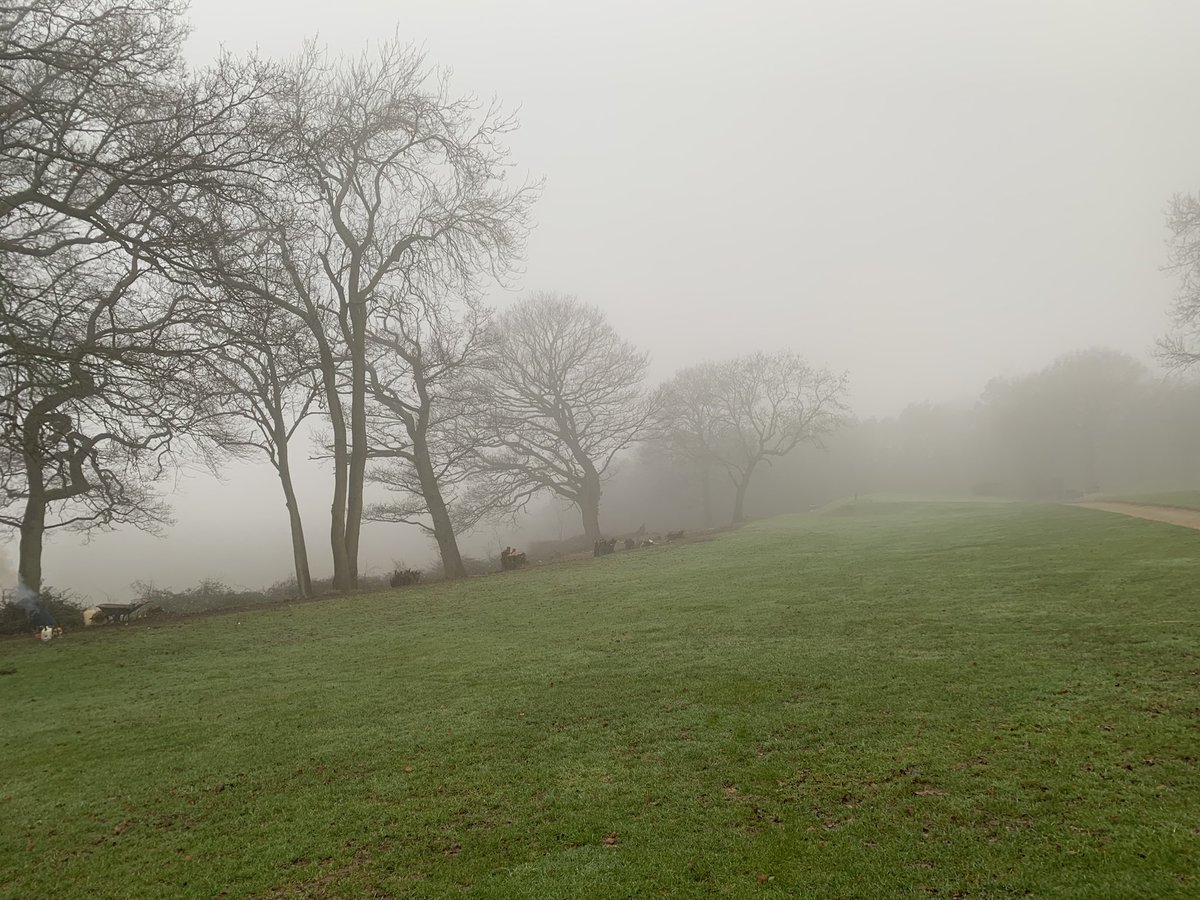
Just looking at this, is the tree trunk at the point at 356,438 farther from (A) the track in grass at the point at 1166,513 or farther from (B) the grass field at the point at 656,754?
(A) the track in grass at the point at 1166,513

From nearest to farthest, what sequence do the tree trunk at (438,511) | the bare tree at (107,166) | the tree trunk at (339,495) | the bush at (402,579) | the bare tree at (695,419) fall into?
the bare tree at (107,166) < the tree trunk at (339,495) < the bush at (402,579) < the tree trunk at (438,511) < the bare tree at (695,419)

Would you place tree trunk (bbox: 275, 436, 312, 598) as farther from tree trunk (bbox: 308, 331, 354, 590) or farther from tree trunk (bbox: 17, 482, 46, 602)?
tree trunk (bbox: 17, 482, 46, 602)

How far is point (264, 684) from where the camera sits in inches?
353

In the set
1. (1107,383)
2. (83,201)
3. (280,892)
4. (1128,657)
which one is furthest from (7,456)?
(1107,383)

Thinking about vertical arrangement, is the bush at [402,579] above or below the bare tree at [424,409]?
below

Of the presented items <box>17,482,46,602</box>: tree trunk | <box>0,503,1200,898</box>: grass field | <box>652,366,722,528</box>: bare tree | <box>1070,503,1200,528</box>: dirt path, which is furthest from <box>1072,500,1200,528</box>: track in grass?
<box>17,482,46,602</box>: tree trunk

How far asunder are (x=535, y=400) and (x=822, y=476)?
4256cm

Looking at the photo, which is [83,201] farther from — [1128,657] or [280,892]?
[1128,657]

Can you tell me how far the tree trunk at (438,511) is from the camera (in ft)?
72.8

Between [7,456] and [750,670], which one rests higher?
[7,456]

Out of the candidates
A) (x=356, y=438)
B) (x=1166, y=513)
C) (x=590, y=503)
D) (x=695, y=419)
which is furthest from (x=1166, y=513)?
(x=695, y=419)

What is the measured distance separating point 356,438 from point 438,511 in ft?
14.6

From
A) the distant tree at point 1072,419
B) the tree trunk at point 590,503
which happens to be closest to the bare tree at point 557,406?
the tree trunk at point 590,503

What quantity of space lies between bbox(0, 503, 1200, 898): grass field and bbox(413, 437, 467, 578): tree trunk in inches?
433
